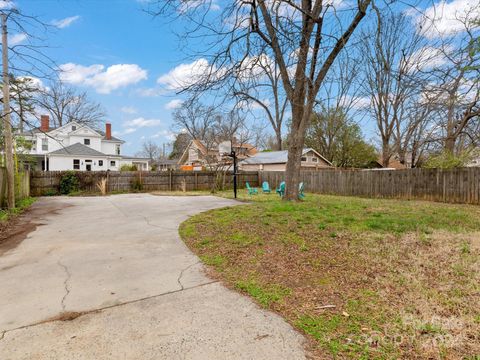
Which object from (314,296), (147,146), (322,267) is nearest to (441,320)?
(314,296)

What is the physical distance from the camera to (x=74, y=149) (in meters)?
26.8

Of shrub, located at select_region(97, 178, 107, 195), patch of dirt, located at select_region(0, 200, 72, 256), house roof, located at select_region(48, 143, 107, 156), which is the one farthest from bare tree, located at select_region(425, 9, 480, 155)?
house roof, located at select_region(48, 143, 107, 156)

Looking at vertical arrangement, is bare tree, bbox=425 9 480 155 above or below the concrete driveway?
above

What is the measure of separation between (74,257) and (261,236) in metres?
3.03

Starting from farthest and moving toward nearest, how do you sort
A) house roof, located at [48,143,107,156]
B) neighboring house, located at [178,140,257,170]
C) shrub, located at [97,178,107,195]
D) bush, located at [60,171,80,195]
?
house roof, located at [48,143,107,156] < neighboring house, located at [178,140,257,170] < shrub, located at [97,178,107,195] < bush, located at [60,171,80,195]

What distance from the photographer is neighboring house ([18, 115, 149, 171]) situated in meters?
25.9

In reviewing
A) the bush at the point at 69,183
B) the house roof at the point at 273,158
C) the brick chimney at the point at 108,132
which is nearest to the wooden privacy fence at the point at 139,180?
the bush at the point at 69,183

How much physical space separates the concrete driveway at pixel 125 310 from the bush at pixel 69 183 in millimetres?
12832

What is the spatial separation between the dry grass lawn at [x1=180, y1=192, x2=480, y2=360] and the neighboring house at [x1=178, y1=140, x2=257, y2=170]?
454 inches

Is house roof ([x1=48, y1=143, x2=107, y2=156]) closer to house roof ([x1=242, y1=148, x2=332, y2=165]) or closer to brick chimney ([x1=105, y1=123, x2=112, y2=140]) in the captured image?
brick chimney ([x1=105, y1=123, x2=112, y2=140])

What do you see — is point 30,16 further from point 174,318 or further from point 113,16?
point 174,318

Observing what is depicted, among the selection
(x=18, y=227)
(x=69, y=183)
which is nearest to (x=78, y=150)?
(x=69, y=183)

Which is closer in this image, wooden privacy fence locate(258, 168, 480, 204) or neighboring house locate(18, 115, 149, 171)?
wooden privacy fence locate(258, 168, 480, 204)

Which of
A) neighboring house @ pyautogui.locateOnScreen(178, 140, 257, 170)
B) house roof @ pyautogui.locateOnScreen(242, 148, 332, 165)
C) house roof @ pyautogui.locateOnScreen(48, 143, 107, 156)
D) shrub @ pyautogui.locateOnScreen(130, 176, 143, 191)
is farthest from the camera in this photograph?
house roof @ pyautogui.locateOnScreen(48, 143, 107, 156)
